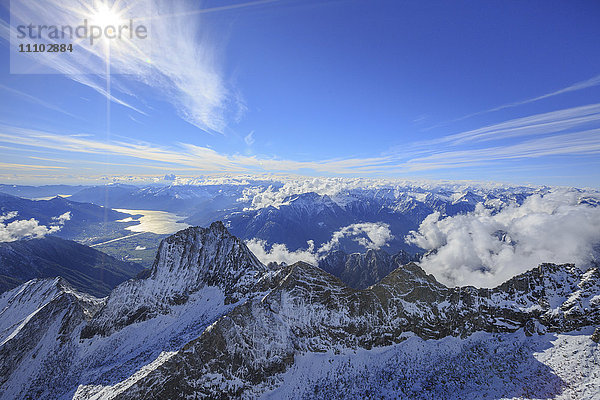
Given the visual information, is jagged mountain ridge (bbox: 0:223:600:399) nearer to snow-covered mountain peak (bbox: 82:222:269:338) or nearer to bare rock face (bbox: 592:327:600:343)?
snow-covered mountain peak (bbox: 82:222:269:338)

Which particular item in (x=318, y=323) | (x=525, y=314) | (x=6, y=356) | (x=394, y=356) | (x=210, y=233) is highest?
(x=210, y=233)

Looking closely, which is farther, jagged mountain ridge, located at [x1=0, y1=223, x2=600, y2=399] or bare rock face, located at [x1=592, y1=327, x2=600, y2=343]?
jagged mountain ridge, located at [x1=0, y1=223, x2=600, y2=399]

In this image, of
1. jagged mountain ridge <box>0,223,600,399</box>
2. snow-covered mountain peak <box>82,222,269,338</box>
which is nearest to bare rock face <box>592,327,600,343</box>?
jagged mountain ridge <box>0,223,600,399</box>

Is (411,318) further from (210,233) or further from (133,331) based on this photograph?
(133,331)

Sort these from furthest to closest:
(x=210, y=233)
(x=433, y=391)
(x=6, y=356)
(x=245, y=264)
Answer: (x=210, y=233), (x=245, y=264), (x=6, y=356), (x=433, y=391)

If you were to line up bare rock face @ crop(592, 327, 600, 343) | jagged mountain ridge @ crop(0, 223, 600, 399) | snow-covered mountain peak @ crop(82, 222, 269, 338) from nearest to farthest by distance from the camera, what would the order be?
bare rock face @ crop(592, 327, 600, 343) → jagged mountain ridge @ crop(0, 223, 600, 399) → snow-covered mountain peak @ crop(82, 222, 269, 338)

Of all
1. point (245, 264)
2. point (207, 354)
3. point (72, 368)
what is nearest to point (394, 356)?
point (207, 354)

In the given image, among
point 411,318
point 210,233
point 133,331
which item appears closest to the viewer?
point 411,318

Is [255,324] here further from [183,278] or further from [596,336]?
[596,336]
